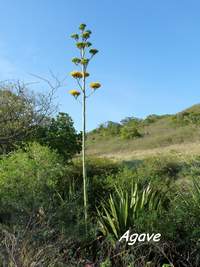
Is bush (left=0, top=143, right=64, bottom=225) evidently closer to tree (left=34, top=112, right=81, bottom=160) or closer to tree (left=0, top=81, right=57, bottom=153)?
tree (left=0, top=81, right=57, bottom=153)

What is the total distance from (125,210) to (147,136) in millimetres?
40112

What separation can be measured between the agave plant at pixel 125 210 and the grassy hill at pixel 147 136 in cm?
2951

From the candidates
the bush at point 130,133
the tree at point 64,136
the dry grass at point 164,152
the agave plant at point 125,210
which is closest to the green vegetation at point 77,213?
the agave plant at point 125,210

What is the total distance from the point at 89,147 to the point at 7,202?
131ft

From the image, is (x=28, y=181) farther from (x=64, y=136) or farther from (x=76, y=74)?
(x=64, y=136)

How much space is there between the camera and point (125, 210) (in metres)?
7.13

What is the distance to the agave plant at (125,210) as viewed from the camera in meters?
7.02

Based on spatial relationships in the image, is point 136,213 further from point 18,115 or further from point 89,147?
point 89,147

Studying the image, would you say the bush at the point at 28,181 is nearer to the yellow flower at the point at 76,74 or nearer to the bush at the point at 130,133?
the yellow flower at the point at 76,74

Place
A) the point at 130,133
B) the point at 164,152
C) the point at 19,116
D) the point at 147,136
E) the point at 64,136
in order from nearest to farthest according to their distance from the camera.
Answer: the point at 19,116 → the point at 64,136 → the point at 164,152 → the point at 147,136 → the point at 130,133

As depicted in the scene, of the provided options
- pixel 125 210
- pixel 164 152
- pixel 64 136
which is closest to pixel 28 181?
pixel 125 210

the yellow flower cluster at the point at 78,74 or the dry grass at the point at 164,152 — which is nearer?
the yellow flower cluster at the point at 78,74

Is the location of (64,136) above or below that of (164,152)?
above

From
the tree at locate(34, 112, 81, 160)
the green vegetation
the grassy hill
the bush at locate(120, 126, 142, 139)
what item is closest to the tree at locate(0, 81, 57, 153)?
the green vegetation
